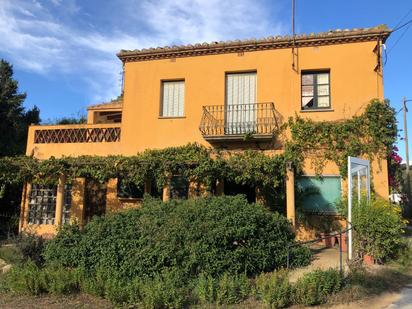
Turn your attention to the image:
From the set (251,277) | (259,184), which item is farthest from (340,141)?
(251,277)

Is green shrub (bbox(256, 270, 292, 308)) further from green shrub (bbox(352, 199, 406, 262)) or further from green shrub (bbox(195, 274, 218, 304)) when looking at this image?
green shrub (bbox(352, 199, 406, 262))

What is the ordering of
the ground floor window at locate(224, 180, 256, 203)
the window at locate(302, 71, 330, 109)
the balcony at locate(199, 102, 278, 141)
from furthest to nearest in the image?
the ground floor window at locate(224, 180, 256, 203) → the window at locate(302, 71, 330, 109) → the balcony at locate(199, 102, 278, 141)

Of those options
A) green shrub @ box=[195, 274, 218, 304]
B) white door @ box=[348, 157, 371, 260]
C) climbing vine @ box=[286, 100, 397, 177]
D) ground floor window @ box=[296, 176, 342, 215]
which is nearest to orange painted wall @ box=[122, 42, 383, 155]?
climbing vine @ box=[286, 100, 397, 177]

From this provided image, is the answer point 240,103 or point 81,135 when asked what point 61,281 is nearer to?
point 81,135

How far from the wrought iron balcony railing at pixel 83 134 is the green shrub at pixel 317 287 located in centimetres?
1067

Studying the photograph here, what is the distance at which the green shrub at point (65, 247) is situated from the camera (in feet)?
31.4

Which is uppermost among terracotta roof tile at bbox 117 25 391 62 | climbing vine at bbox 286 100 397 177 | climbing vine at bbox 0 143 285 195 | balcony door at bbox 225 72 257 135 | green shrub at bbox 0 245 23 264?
terracotta roof tile at bbox 117 25 391 62

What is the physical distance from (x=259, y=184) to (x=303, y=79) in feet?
13.3

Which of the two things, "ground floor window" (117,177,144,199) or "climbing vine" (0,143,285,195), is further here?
"ground floor window" (117,177,144,199)

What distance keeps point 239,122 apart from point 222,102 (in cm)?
110

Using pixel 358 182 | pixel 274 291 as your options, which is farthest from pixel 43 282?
pixel 358 182

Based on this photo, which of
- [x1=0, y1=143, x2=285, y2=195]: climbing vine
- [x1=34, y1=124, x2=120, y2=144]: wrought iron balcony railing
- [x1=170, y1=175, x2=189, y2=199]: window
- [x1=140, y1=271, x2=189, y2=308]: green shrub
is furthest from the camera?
[x1=34, y1=124, x2=120, y2=144]: wrought iron balcony railing

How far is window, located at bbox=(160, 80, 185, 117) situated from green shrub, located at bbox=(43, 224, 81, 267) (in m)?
7.15

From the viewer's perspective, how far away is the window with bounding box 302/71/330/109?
49.2 feet
